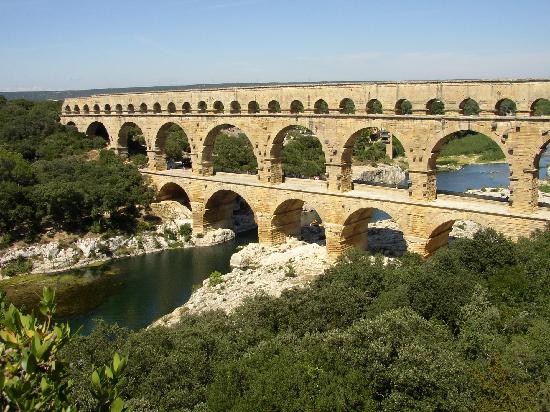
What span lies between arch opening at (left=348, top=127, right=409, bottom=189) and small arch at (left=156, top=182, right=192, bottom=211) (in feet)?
44.2

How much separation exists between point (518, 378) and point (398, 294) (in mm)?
4681

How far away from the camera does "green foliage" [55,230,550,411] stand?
904cm

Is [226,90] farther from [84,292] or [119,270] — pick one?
[84,292]

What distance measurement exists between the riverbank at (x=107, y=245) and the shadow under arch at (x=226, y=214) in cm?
71

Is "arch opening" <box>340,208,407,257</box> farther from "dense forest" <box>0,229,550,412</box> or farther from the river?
"dense forest" <box>0,229,550,412</box>

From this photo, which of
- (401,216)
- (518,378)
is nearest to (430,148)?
(401,216)

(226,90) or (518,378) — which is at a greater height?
(226,90)

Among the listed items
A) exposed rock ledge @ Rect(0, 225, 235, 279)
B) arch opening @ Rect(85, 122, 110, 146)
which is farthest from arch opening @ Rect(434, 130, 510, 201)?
arch opening @ Rect(85, 122, 110, 146)

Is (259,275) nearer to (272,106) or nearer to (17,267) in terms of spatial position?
(272,106)

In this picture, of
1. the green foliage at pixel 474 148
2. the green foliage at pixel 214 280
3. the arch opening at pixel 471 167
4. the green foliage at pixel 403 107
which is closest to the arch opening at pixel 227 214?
the green foliage at pixel 214 280

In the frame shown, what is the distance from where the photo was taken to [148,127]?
32.2 metres

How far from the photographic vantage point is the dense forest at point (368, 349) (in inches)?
354

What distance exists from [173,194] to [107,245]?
6.35m

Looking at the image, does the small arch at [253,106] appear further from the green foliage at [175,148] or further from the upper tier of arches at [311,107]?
the green foliage at [175,148]
